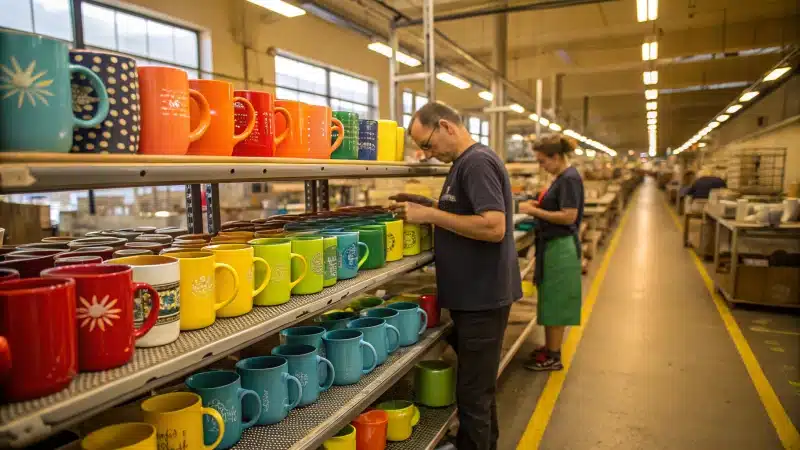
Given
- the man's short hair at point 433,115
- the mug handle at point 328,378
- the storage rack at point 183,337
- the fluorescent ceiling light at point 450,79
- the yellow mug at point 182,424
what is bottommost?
the mug handle at point 328,378

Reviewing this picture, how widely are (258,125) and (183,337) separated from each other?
0.62 metres

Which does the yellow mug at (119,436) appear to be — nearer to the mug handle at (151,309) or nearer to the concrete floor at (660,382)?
the mug handle at (151,309)

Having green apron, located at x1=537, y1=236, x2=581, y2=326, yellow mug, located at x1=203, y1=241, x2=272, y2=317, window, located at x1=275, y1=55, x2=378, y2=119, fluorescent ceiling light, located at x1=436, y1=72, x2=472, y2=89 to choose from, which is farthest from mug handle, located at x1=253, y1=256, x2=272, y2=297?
window, located at x1=275, y1=55, x2=378, y2=119

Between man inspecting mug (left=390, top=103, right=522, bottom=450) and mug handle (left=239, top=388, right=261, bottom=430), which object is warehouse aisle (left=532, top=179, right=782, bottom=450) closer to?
man inspecting mug (left=390, top=103, right=522, bottom=450)

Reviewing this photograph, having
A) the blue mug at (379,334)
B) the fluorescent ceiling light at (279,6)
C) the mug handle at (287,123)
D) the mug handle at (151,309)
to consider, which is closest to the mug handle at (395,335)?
the blue mug at (379,334)

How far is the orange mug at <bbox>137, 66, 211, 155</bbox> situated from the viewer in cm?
111

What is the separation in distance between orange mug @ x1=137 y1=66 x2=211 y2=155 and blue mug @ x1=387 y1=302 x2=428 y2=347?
1.37m

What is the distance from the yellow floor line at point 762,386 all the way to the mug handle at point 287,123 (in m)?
3.52

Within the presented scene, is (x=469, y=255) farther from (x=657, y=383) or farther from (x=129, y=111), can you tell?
(x=657, y=383)

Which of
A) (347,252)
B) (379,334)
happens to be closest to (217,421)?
(347,252)

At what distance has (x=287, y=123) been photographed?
1639 mm

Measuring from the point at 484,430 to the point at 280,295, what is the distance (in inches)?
54.6

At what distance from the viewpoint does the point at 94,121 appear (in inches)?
38.1

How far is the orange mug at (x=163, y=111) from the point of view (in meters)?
1.11
